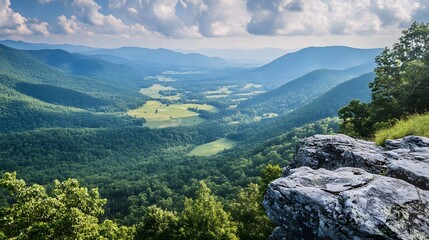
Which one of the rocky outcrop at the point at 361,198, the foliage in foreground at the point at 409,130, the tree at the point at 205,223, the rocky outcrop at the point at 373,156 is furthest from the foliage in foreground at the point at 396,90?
the tree at the point at 205,223

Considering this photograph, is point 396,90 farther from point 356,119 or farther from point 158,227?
point 158,227

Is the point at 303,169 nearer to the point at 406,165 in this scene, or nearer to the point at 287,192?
the point at 287,192

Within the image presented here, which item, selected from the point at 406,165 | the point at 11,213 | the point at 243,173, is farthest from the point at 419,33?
the point at 243,173

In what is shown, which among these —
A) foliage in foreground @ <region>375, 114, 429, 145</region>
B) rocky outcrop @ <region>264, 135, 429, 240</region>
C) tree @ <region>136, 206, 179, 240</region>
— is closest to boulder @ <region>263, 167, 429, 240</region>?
rocky outcrop @ <region>264, 135, 429, 240</region>

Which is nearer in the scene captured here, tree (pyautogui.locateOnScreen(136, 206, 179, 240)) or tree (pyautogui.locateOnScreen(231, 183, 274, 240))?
tree (pyautogui.locateOnScreen(231, 183, 274, 240))

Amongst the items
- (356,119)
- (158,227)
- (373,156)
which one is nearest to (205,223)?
(158,227)

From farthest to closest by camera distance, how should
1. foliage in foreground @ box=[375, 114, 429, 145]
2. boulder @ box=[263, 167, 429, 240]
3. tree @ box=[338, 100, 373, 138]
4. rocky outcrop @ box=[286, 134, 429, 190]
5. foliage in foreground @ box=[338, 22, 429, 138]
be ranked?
tree @ box=[338, 100, 373, 138]
foliage in foreground @ box=[338, 22, 429, 138]
foliage in foreground @ box=[375, 114, 429, 145]
rocky outcrop @ box=[286, 134, 429, 190]
boulder @ box=[263, 167, 429, 240]

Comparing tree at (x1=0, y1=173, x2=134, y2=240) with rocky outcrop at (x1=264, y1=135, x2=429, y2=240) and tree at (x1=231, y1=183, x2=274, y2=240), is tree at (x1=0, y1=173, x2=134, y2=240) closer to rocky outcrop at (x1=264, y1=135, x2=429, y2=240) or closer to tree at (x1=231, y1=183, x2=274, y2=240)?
rocky outcrop at (x1=264, y1=135, x2=429, y2=240)
